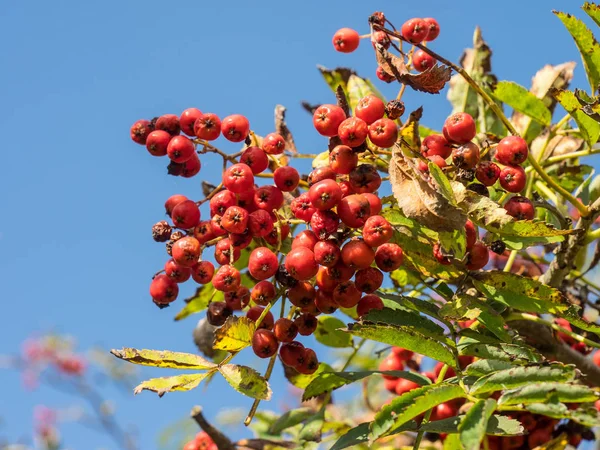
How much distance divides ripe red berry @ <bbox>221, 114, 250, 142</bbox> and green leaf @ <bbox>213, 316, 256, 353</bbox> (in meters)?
0.55

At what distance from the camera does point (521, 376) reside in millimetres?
1553

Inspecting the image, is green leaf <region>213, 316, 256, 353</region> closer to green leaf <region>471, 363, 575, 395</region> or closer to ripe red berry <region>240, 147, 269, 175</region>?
ripe red berry <region>240, 147, 269, 175</region>

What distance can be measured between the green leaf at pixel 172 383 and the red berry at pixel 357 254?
440mm

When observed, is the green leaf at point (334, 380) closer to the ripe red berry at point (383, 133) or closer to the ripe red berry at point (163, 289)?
the ripe red berry at point (163, 289)

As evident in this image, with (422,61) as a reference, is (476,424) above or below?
below

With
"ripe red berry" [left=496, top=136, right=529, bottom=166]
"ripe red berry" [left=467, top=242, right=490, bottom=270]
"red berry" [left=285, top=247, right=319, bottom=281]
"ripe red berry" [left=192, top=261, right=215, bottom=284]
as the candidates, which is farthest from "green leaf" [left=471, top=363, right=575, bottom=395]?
"ripe red berry" [left=192, top=261, right=215, bottom=284]

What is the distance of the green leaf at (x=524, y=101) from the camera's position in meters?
2.44

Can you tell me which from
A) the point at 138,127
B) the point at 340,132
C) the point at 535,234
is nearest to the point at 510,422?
the point at 535,234

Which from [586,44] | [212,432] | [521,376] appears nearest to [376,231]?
[521,376]

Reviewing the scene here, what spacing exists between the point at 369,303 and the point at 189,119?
0.73 m

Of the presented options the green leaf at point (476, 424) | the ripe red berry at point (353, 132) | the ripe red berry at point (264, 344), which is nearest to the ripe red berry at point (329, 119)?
the ripe red berry at point (353, 132)

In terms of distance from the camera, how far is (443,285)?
2.15 metres

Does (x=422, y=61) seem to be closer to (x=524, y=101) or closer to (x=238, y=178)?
(x=524, y=101)

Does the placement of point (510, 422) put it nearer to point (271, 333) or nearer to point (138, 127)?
point (271, 333)
